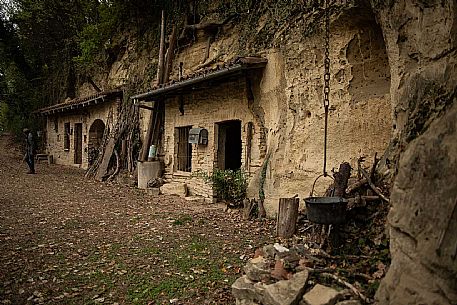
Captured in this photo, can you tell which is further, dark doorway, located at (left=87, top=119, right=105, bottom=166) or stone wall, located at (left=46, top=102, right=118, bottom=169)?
dark doorway, located at (left=87, top=119, right=105, bottom=166)

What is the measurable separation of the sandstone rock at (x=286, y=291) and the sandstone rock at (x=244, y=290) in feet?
0.42

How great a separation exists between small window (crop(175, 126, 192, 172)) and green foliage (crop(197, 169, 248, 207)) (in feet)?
7.49

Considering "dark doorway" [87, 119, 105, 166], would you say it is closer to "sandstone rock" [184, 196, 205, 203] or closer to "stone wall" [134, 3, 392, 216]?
"sandstone rock" [184, 196, 205, 203]

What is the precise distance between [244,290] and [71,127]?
1709 centimetres

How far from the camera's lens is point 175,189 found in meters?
10.8

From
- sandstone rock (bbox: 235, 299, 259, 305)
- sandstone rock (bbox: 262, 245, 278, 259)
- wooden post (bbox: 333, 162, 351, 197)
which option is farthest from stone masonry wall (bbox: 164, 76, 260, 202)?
sandstone rock (bbox: 235, 299, 259, 305)

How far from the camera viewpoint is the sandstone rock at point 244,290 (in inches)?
151

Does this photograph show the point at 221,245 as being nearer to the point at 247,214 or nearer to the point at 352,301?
the point at 247,214

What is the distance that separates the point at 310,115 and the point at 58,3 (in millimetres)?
17093

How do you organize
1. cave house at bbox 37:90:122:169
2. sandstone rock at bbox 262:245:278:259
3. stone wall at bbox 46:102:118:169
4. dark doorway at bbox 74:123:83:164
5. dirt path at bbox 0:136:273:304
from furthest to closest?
dark doorway at bbox 74:123:83:164, stone wall at bbox 46:102:118:169, cave house at bbox 37:90:122:169, dirt path at bbox 0:136:273:304, sandstone rock at bbox 262:245:278:259

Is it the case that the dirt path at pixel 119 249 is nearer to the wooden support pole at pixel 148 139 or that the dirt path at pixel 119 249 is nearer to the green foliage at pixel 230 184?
the green foliage at pixel 230 184

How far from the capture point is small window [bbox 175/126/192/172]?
11852mm

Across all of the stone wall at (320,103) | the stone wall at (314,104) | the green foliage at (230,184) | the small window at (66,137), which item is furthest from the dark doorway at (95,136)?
the stone wall at (320,103)

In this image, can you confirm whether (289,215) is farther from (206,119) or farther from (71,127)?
(71,127)
